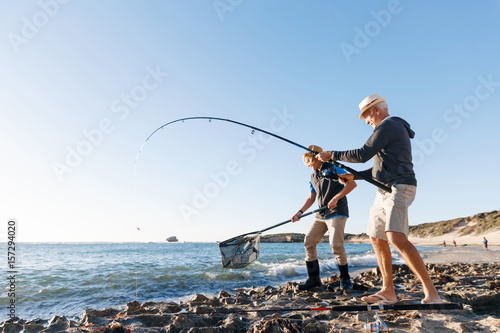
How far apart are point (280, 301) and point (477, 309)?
8.28 ft

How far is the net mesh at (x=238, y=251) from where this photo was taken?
553cm

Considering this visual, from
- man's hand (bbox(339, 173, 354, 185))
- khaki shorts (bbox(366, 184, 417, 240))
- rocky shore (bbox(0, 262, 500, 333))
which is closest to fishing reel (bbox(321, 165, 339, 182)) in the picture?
man's hand (bbox(339, 173, 354, 185))

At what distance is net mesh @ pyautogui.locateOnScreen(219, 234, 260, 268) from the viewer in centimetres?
553

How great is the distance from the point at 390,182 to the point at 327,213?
1.81m

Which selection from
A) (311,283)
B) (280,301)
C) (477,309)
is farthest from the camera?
(311,283)

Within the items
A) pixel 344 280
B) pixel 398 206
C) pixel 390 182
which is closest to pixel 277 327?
pixel 398 206

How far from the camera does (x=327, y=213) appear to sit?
5027 millimetres

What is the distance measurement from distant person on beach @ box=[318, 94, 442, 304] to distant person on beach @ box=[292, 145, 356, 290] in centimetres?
112

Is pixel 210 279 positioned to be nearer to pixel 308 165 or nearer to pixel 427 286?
pixel 308 165

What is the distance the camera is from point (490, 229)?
47.9 m

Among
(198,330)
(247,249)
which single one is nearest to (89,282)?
(247,249)

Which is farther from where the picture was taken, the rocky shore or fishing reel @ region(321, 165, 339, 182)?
fishing reel @ region(321, 165, 339, 182)

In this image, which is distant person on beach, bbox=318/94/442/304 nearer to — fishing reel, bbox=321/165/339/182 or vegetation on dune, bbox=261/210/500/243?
fishing reel, bbox=321/165/339/182

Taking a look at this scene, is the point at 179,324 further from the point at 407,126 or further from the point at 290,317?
the point at 407,126
